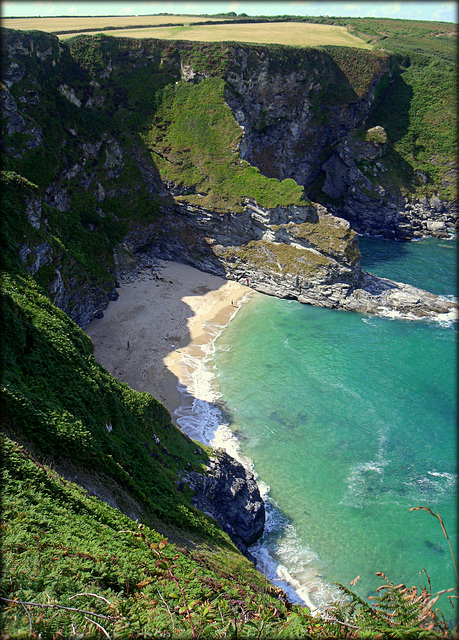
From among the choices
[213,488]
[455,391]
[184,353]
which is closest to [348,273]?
[455,391]

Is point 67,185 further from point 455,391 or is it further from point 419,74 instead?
point 419,74

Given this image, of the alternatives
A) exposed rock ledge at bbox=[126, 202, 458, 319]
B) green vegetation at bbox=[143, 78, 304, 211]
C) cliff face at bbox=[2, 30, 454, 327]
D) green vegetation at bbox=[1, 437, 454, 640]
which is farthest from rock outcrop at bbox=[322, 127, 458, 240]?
green vegetation at bbox=[1, 437, 454, 640]

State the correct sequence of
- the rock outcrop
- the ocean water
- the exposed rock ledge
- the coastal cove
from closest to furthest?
the ocean water → the coastal cove → the exposed rock ledge → the rock outcrop

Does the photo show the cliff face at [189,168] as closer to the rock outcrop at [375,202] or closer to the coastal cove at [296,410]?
the rock outcrop at [375,202]

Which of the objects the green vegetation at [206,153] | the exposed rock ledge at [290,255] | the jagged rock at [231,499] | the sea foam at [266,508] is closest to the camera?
the jagged rock at [231,499]

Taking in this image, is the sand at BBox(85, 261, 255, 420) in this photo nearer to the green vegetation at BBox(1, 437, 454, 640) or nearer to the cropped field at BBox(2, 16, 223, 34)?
the green vegetation at BBox(1, 437, 454, 640)

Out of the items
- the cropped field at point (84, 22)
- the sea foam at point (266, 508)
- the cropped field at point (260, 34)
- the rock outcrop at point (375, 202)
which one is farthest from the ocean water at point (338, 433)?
the cropped field at point (84, 22)
